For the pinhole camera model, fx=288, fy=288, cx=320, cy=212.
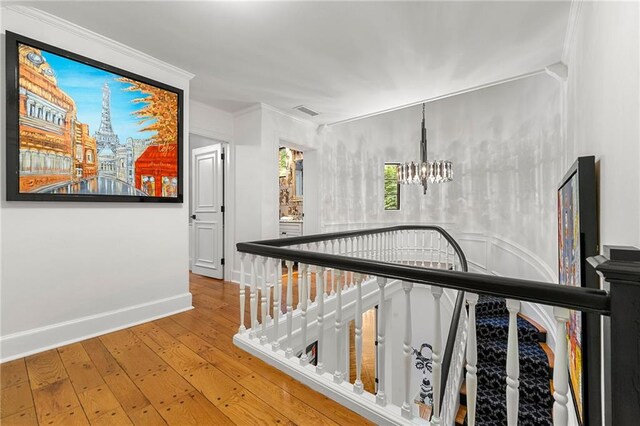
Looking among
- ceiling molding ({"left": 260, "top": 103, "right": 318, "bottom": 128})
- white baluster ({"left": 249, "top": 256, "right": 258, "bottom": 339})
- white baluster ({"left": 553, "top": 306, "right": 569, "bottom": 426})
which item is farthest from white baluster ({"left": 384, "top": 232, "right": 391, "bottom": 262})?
white baluster ({"left": 553, "top": 306, "right": 569, "bottom": 426})

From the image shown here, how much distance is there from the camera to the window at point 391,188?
629cm

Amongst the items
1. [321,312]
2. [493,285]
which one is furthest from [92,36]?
[493,285]

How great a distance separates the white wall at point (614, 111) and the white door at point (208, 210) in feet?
14.2

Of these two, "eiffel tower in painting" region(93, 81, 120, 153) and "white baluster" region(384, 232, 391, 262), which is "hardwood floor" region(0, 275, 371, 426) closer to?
"eiffel tower in painting" region(93, 81, 120, 153)

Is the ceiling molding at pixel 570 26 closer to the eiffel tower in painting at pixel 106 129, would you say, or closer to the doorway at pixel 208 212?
the eiffel tower in painting at pixel 106 129

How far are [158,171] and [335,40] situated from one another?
2166mm

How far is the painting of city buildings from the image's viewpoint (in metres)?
2.19

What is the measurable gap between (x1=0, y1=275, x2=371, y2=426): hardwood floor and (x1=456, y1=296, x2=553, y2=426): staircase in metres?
2.02

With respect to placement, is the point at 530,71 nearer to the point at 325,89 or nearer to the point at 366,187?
the point at 325,89

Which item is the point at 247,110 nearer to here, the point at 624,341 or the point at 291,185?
the point at 291,185

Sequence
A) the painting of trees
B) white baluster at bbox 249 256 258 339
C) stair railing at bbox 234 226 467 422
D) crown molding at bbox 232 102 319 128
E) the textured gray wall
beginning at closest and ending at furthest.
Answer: stair railing at bbox 234 226 467 422, white baluster at bbox 249 256 258 339, the painting of trees, the textured gray wall, crown molding at bbox 232 102 319 128

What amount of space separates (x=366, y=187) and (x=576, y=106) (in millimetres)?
4245

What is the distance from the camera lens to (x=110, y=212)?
264 centimetres

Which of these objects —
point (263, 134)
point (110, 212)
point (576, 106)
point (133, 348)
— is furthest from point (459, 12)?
point (133, 348)
